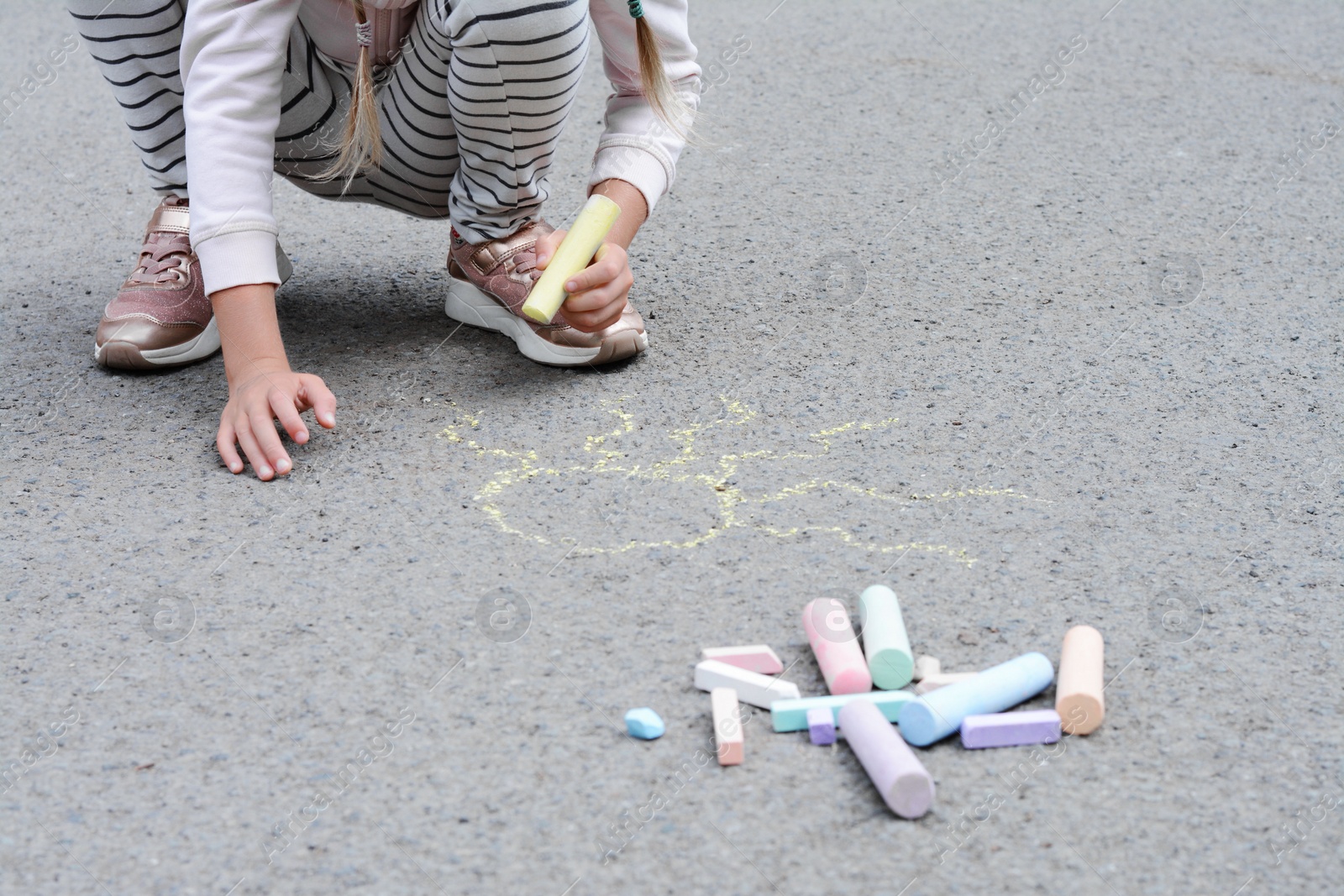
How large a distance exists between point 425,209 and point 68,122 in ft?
4.01

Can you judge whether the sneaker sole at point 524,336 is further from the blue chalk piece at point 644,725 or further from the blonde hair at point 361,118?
the blue chalk piece at point 644,725

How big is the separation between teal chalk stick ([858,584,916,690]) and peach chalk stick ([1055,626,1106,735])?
0.40ft

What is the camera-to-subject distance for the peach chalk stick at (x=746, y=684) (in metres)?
0.98

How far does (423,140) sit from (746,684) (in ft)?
2.94

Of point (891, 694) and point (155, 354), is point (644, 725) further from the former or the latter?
point (155, 354)

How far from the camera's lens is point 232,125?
52.2 inches

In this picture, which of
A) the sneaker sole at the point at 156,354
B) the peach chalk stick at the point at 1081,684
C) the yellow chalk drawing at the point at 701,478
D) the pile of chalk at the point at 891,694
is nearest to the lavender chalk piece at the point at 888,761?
the pile of chalk at the point at 891,694

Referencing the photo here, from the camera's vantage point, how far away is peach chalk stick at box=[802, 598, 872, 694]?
98 cm

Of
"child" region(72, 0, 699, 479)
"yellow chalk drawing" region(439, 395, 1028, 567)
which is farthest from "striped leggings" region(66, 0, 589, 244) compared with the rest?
"yellow chalk drawing" region(439, 395, 1028, 567)

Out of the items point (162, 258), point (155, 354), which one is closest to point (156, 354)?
point (155, 354)

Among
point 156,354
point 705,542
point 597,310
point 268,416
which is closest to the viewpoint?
point 705,542

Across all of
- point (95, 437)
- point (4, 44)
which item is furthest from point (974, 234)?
point (4, 44)

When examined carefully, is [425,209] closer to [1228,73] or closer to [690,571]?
[690,571]

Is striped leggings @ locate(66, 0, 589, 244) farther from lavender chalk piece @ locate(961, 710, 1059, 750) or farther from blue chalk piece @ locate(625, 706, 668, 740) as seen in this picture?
lavender chalk piece @ locate(961, 710, 1059, 750)
